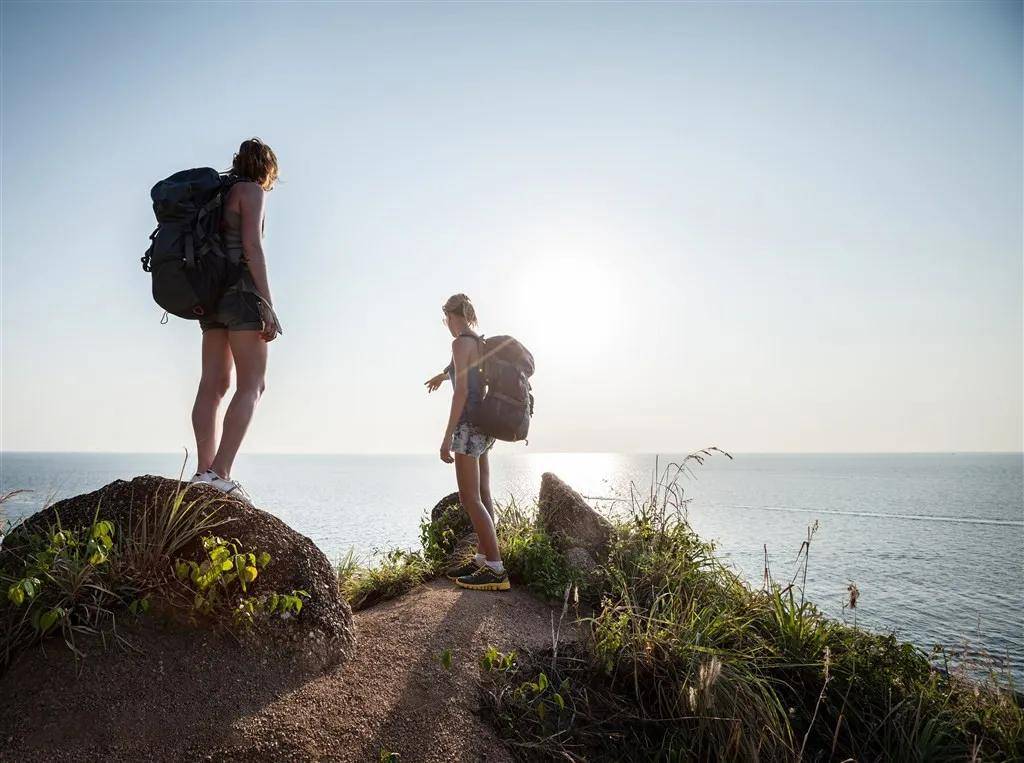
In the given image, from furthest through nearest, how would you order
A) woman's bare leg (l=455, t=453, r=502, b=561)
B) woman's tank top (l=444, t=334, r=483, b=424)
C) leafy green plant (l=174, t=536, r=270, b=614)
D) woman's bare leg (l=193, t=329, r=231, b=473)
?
woman's tank top (l=444, t=334, r=483, b=424), woman's bare leg (l=455, t=453, r=502, b=561), woman's bare leg (l=193, t=329, r=231, b=473), leafy green plant (l=174, t=536, r=270, b=614)

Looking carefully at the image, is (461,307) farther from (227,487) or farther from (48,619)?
(48,619)

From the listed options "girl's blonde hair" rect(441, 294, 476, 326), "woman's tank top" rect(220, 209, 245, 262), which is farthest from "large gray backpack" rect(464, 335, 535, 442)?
"woman's tank top" rect(220, 209, 245, 262)

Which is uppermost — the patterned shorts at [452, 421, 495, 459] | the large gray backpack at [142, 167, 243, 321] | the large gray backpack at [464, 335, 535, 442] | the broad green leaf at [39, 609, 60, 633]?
the large gray backpack at [142, 167, 243, 321]

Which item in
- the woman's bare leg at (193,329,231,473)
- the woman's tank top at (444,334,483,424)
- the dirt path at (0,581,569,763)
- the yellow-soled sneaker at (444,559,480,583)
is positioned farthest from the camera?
the yellow-soled sneaker at (444,559,480,583)

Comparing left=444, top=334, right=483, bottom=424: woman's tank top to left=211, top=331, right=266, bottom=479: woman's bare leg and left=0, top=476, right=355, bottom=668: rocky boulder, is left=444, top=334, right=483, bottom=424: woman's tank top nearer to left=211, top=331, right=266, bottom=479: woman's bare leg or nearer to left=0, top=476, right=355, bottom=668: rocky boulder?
left=211, top=331, right=266, bottom=479: woman's bare leg

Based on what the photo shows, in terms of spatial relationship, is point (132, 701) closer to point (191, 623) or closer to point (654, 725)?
point (191, 623)

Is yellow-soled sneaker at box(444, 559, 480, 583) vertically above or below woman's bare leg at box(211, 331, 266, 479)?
below

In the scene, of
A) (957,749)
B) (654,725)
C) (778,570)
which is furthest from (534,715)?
(778,570)

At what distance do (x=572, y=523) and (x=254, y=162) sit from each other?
4930 millimetres

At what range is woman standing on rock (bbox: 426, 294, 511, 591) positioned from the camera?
5.53 meters

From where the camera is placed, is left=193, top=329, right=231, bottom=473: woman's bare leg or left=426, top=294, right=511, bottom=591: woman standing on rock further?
left=426, top=294, right=511, bottom=591: woman standing on rock

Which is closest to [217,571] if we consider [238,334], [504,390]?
[238,334]

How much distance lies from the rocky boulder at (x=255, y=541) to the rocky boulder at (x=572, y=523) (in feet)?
10.6

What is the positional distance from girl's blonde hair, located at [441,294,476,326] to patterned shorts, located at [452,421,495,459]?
106cm
